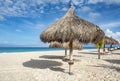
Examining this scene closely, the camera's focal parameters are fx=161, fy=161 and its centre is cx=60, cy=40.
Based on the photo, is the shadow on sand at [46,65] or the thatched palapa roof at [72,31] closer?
the thatched palapa roof at [72,31]

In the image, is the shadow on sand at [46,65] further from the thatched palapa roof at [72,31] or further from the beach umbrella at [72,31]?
the thatched palapa roof at [72,31]

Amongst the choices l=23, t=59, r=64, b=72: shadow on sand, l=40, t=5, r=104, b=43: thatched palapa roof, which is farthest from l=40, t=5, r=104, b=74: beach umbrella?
l=23, t=59, r=64, b=72: shadow on sand

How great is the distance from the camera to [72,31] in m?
6.94

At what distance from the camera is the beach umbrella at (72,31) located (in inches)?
274

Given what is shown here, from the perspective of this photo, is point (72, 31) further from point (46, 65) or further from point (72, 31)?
point (46, 65)

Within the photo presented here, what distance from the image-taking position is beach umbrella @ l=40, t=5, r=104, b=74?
6.96m

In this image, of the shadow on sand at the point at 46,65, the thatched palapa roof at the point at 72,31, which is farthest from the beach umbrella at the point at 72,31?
the shadow on sand at the point at 46,65

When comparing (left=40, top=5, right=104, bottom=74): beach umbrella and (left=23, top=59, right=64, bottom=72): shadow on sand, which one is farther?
(left=23, top=59, right=64, bottom=72): shadow on sand

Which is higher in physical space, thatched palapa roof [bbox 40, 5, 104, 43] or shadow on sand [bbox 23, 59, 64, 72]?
thatched palapa roof [bbox 40, 5, 104, 43]

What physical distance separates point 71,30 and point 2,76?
3.57 m

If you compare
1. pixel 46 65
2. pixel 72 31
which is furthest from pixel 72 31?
pixel 46 65

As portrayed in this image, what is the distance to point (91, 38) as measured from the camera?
23.9 ft

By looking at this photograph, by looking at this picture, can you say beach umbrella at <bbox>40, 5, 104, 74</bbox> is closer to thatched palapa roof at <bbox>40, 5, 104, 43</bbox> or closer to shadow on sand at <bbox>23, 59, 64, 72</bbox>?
thatched palapa roof at <bbox>40, 5, 104, 43</bbox>

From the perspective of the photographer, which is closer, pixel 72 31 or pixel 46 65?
pixel 72 31
